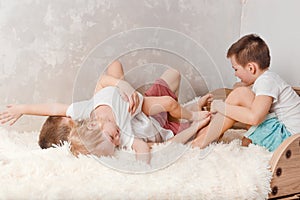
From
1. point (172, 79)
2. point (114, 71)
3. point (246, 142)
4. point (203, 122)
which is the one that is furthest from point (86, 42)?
point (246, 142)

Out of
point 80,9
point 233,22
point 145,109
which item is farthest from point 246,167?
point 233,22

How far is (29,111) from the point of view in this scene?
1539 mm

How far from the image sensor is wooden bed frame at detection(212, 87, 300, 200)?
1.29 metres

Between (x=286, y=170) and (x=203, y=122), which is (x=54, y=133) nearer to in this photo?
(x=203, y=122)

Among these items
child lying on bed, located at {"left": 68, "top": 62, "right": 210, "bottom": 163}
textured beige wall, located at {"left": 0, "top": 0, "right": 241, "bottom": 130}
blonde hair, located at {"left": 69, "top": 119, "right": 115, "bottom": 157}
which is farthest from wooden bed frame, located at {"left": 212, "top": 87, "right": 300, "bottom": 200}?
textured beige wall, located at {"left": 0, "top": 0, "right": 241, "bottom": 130}

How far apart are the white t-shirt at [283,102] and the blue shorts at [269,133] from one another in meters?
0.02

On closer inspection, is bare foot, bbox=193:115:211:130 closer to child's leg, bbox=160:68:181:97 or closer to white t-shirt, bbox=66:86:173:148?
white t-shirt, bbox=66:86:173:148

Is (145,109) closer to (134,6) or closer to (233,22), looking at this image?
(134,6)

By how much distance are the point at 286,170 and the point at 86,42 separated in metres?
0.98

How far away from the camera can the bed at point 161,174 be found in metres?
1.08

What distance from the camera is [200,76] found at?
2.21 meters

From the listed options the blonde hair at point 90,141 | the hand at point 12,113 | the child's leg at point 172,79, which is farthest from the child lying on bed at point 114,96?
the child's leg at point 172,79

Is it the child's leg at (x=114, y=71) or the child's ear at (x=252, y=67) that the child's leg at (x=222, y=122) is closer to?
the child's ear at (x=252, y=67)

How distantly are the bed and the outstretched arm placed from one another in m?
0.13
